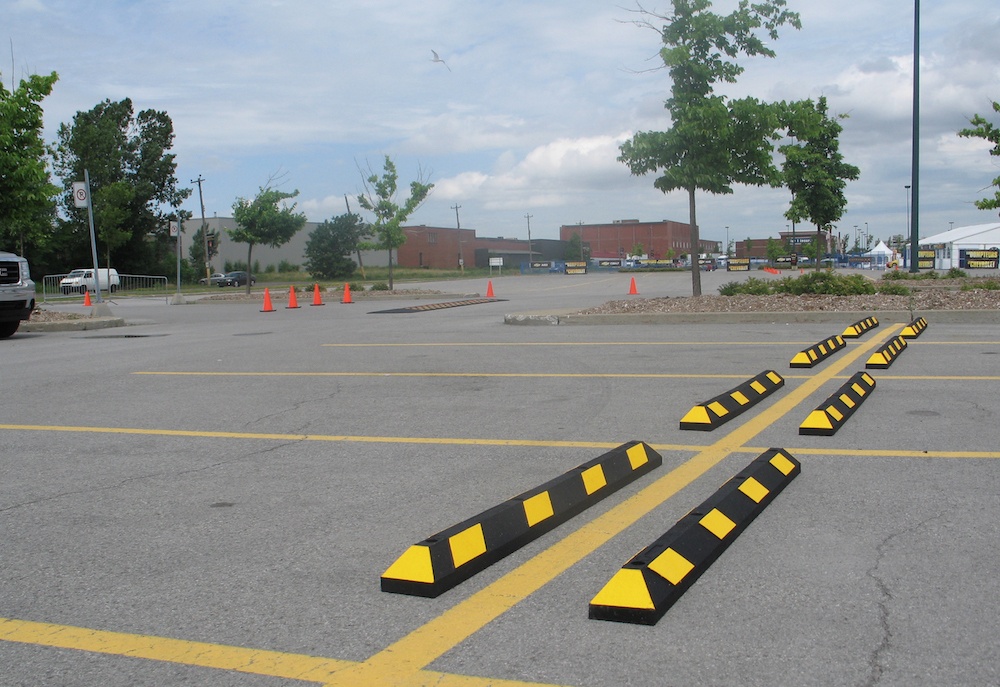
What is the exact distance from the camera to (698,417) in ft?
23.0

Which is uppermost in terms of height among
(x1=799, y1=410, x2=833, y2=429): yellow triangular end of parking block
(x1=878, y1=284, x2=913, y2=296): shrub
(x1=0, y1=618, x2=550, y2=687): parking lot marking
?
(x1=878, y1=284, x2=913, y2=296): shrub

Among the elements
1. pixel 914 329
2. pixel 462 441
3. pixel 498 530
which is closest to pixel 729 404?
pixel 462 441

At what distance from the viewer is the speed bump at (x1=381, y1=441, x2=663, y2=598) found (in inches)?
148

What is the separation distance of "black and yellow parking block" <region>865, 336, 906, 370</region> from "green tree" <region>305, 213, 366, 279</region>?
73864 mm

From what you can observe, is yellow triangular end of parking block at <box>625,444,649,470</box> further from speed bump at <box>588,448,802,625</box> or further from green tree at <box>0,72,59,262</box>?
green tree at <box>0,72,59,262</box>

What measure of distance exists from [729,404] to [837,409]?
86cm

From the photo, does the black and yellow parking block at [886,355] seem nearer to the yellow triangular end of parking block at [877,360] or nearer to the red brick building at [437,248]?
the yellow triangular end of parking block at [877,360]

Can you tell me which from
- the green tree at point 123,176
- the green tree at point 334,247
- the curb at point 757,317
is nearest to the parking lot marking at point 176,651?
the curb at point 757,317

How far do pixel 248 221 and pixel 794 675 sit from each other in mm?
39281

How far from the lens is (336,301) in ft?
107

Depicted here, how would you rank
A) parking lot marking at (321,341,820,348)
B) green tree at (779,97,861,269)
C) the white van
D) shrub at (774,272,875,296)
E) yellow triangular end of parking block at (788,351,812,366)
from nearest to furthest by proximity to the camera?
yellow triangular end of parking block at (788,351,812,366) → parking lot marking at (321,341,820,348) → shrub at (774,272,875,296) → green tree at (779,97,861,269) → the white van

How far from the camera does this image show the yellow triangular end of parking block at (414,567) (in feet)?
12.2

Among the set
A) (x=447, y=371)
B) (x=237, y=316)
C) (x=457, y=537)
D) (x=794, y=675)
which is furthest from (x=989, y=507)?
(x=237, y=316)

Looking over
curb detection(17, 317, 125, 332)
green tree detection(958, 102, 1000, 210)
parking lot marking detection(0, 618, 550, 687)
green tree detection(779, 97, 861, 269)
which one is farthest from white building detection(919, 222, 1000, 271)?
parking lot marking detection(0, 618, 550, 687)
